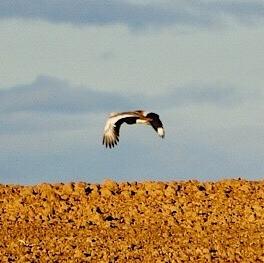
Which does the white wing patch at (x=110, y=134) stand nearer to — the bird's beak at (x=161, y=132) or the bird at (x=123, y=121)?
the bird at (x=123, y=121)

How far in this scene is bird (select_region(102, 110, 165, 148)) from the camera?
90.0ft

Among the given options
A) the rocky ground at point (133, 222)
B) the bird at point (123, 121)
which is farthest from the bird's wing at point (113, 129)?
the rocky ground at point (133, 222)

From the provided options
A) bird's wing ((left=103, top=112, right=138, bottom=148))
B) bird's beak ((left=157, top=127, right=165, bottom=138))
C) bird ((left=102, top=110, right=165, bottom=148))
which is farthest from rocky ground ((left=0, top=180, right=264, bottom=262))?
bird's beak ((left=157, top=127, right=165, bottom=138))

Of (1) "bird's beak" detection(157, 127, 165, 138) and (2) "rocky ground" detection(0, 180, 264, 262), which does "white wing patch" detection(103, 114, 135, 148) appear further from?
(2) "rocky ground" detection(0, 180, 264, 262)

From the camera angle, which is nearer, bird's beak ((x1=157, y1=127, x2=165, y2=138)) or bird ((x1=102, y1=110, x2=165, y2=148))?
bird ((x1=102, y1=110, x2=165, y2=148))

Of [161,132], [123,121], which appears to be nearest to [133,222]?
[123,121]

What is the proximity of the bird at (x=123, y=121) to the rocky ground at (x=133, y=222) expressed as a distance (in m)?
2.85

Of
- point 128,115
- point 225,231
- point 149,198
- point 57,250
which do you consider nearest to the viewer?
point 57,250

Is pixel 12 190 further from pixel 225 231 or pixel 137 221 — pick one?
pixel 225 231

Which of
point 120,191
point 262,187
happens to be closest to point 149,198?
point 120,191

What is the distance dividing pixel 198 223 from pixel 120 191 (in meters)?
2.21

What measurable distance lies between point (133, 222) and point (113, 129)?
5282 millimetres

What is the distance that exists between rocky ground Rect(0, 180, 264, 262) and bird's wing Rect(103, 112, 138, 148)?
10.0ft

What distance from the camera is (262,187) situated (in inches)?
992
